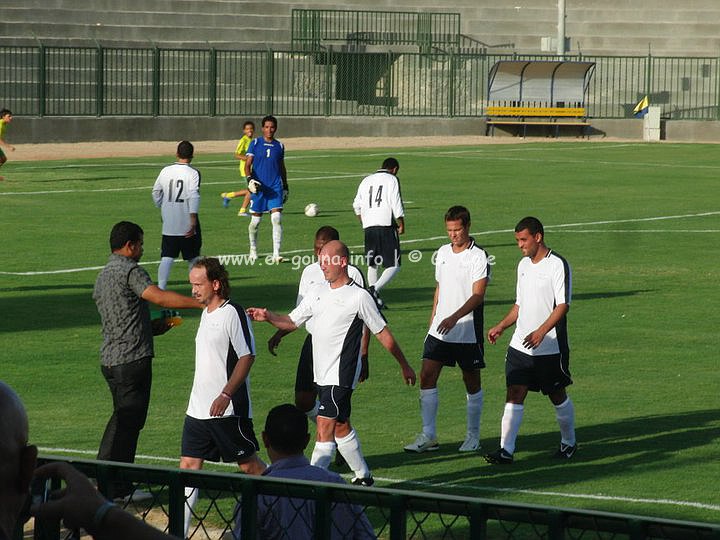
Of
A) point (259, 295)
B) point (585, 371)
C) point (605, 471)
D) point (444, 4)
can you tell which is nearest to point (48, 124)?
point (444, 4)

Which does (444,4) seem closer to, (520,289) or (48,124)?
(48,124)

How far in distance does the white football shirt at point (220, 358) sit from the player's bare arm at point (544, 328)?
9.33ft

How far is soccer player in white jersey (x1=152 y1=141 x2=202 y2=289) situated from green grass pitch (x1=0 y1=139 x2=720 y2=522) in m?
1.05

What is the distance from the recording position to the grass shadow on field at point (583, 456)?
1068 centimetres

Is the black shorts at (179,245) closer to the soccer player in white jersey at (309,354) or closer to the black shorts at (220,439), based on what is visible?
the soccer player in white jersey at (309,354)

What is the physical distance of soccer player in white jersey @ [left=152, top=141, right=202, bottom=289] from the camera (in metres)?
18.6

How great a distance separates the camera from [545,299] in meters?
11.5

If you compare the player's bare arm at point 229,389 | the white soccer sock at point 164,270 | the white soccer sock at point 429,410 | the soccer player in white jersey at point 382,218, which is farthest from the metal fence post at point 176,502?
the white soccer sock at point 164,270

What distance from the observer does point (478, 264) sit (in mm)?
11883

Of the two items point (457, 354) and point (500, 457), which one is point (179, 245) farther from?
point (500, 457)

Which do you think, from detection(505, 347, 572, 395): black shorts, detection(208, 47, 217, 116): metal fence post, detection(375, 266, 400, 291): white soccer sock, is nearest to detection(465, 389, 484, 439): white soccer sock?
detection(505, 347, 572, 395): black shorts

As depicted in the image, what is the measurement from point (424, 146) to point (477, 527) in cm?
4482

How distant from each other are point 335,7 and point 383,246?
44577mm

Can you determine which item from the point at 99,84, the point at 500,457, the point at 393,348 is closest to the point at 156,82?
the point at 99,84
